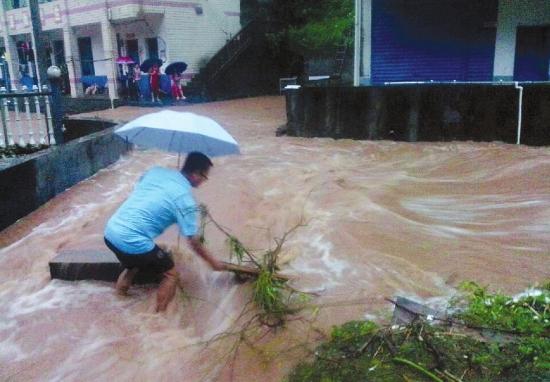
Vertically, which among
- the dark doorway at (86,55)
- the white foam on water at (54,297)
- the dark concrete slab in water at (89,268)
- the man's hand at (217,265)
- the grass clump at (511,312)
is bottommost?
the white foam on water at (54,297)

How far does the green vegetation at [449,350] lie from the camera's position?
2793 millimetres

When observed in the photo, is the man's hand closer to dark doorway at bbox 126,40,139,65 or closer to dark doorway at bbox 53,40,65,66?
dark doorway at bbox 126,40,139,65

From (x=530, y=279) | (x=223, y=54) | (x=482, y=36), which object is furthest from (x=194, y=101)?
(x=530, y=279)

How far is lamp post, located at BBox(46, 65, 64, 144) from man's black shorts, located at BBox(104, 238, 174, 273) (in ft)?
20.5

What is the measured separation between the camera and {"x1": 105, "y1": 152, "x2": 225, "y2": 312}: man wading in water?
4156mm

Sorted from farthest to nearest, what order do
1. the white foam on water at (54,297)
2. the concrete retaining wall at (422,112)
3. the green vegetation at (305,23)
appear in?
the green vegetation at (305,23)
the concrete retaining wall at (422,112)
the white foam on water at (54,297)

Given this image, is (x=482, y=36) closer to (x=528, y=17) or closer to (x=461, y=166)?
(x=528, y=17)

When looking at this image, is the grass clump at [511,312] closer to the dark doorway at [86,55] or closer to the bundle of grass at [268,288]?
the bundle of grass at [268,288]

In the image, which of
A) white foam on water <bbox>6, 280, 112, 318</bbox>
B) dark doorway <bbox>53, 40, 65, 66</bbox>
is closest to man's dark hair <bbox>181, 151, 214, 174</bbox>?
white foam on water <bbox>6, 280, 112, 318</bbox>

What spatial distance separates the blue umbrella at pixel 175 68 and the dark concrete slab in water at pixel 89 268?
1793 centimetres

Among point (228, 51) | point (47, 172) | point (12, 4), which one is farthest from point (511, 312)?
point (12, 4)

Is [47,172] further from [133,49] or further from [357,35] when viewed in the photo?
[133,49]

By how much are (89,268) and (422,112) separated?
330 inches

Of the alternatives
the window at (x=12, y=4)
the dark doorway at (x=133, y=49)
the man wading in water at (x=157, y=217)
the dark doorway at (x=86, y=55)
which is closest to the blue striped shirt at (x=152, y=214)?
the man wading in water at (x=157, y=217)
